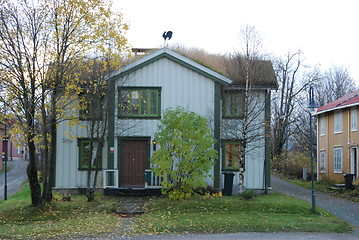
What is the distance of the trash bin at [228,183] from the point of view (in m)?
21.0

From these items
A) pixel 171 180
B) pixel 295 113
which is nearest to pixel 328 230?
pixel 171 180

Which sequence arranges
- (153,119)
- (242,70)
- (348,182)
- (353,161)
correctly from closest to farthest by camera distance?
(242,70) < (153,119) < (348,182) < (353,161)

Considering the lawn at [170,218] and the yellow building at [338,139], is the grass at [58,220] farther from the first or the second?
the yellow building at [338,139]

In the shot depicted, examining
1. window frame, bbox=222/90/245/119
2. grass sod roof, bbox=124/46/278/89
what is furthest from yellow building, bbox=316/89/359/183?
window frame, bbox=222/90/245/119

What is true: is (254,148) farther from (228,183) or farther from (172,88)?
(172,88)

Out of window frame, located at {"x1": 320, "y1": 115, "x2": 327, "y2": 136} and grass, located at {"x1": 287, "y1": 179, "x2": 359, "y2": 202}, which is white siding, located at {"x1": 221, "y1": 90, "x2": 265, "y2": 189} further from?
window frame, located at {"x1": 320, "y1": 115, "x2": 327, "y2": 136}

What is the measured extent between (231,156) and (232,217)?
7206 millimetres

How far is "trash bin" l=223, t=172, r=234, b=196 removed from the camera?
2100 cm

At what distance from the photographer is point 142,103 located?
2222 cm

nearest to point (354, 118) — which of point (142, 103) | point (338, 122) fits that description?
point (338, 122)

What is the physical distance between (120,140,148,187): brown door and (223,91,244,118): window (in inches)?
167

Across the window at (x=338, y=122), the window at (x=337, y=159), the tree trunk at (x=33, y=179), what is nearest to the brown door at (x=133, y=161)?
the tree trunk at (x=33, y=179)

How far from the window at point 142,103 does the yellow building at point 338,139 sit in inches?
486

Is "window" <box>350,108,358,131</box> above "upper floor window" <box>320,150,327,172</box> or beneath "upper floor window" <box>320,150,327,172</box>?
above
